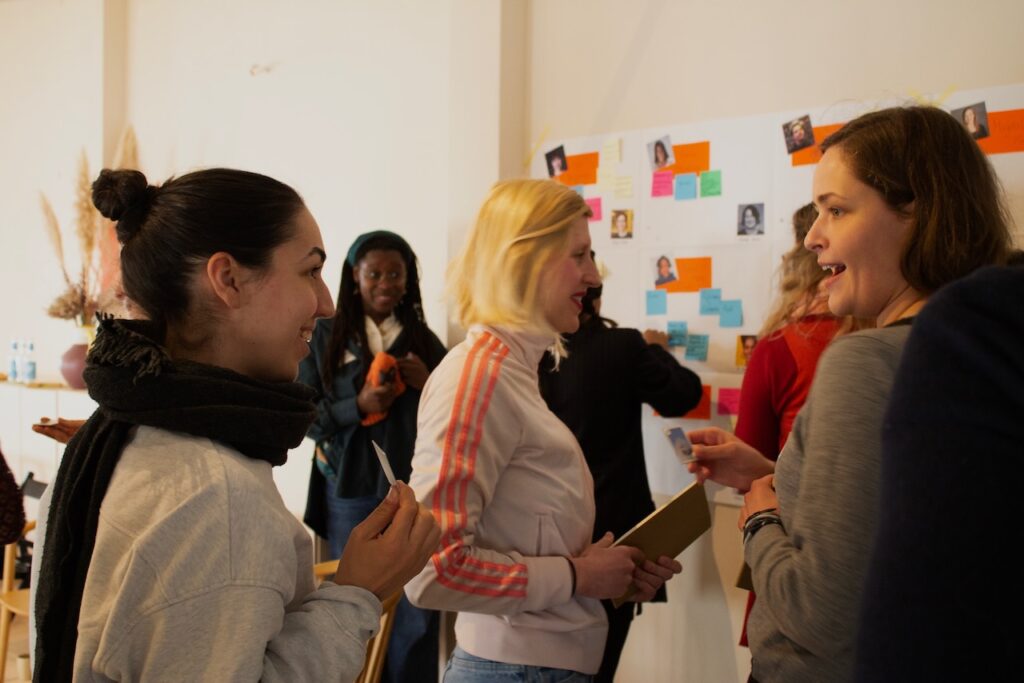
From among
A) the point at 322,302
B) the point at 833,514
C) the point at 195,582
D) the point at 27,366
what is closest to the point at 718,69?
the point at 322,302

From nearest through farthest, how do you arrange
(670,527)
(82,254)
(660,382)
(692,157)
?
(670,527) → (660,382) → (692,157) → (82,254)

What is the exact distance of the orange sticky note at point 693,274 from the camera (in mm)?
2719

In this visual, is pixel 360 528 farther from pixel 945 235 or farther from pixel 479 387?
pixel 945 235

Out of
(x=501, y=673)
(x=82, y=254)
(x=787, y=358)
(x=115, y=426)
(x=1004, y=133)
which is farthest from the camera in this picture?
(x=82, y=254)

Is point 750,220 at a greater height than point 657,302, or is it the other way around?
point 750,220

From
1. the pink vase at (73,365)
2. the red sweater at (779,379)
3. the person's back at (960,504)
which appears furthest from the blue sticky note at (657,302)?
the pink vase at (73,365)

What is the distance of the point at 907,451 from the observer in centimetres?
48

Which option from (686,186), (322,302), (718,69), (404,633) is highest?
(718,69)

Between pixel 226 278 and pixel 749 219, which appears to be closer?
pixel 226 278

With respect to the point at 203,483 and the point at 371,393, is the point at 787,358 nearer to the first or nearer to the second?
the point at 371,393

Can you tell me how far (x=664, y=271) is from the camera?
282 centimetres

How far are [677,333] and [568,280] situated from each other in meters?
1.31

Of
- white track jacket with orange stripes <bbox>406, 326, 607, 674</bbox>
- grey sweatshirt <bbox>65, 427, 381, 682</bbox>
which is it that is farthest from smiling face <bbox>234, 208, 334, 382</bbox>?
white track jacket with orange stripes <bbox>406, 326, 607, 674</bbox>

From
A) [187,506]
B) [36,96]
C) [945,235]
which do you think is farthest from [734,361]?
[36,96]
